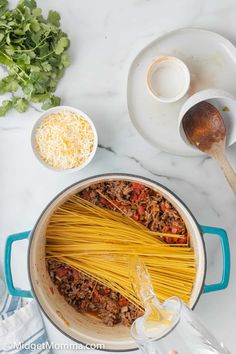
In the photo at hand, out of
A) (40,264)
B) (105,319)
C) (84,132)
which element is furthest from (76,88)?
(105,319)

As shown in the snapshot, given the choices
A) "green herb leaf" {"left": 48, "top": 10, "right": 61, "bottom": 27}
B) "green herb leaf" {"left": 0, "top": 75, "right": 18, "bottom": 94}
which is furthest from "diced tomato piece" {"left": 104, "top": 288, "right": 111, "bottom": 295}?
"green herb leaf" {"left": 48, "top": 10, "right": 61, "bottom": 27}

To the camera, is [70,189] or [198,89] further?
[198,89]

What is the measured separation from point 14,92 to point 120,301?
1.70ft

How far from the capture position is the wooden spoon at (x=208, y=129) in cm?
130

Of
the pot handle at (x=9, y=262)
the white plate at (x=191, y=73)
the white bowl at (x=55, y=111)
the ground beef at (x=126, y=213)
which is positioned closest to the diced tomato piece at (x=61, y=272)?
the ground beef at (x=126, y=213)

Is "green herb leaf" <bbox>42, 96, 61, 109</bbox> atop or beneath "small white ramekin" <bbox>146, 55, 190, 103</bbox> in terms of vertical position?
beneath

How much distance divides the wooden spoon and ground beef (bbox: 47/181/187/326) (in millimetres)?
145

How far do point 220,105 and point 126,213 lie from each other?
0.31m

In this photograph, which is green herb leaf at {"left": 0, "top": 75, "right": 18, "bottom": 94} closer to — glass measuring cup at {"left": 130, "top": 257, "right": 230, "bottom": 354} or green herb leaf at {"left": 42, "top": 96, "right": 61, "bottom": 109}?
green herb leaf at {"left": 42, "top": 96, "right": 61, "bottom": 109}

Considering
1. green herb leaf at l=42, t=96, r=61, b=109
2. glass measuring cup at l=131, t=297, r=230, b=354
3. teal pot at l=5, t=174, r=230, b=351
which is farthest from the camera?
green herb leaf at l=42, t=96, r=61, b=109

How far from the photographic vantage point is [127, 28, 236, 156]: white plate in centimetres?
135

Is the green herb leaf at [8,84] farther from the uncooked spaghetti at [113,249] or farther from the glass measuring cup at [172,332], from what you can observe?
the glass measuring cup at [172,332]

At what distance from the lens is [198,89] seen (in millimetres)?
1353

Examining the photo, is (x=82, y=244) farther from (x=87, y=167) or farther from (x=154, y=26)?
(x=154, y=26)
